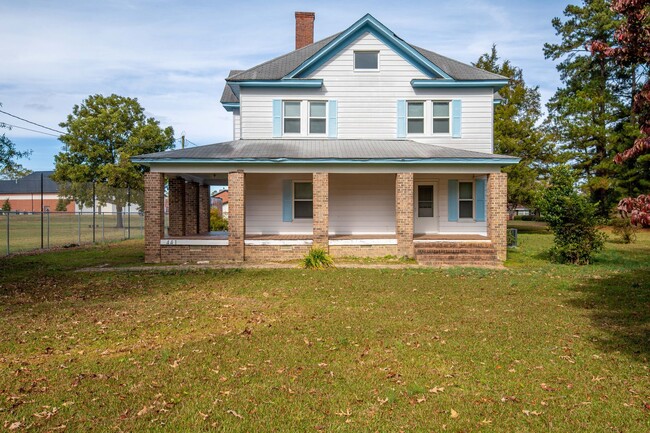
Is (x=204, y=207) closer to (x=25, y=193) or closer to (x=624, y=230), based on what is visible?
(x=25, y=193)

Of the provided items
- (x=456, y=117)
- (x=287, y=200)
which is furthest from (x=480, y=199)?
(x=287, y=200)

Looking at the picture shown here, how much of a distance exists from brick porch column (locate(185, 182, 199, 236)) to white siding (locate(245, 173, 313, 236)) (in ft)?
11.1

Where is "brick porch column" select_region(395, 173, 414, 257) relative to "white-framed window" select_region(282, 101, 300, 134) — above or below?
below

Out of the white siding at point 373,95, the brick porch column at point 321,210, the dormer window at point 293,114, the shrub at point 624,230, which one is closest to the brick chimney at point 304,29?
the white siding at point 373,95

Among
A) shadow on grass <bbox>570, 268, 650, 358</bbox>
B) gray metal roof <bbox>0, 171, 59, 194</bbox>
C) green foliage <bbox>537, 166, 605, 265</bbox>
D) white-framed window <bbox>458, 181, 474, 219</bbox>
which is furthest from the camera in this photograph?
gray metal roof <bbox>0, 171, 59, 194</bbox>

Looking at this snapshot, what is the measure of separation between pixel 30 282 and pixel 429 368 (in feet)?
33.8

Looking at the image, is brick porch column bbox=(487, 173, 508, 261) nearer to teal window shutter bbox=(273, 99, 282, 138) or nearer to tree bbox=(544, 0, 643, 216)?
teal window shutter bbox=(273, 99, 282, 138)

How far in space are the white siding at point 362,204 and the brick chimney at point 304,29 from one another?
7823 mm

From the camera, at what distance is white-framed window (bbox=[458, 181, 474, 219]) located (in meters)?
18.6

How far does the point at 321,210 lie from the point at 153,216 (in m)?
5.50

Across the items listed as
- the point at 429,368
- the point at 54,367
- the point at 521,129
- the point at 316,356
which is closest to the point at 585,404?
the point at 429,368

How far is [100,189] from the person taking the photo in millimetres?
24047

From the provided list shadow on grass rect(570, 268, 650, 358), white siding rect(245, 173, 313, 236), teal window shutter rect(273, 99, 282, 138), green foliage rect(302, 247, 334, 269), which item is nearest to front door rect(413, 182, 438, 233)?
white siding rect(245, 173, 313, 236)

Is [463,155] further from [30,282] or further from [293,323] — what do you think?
[30,282]
